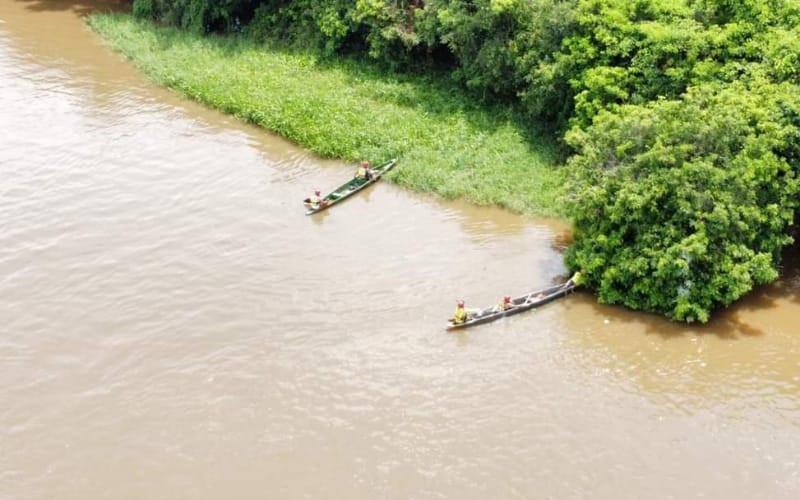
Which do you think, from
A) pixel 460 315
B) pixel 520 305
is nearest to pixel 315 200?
pixel 460 315

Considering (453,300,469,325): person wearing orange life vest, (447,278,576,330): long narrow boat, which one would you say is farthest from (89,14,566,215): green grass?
(453,300,469,325): person wearing orange life vest

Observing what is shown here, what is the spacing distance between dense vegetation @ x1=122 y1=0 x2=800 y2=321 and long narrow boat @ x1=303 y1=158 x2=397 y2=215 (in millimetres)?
3948

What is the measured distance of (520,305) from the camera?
15.9 m

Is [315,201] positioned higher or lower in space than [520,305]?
higher

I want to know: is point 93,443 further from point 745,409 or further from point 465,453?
point 745,409

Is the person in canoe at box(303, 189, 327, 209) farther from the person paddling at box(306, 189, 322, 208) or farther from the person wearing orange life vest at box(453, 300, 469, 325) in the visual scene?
the person wearing orange life vest at box(453, 300, 469, 325)

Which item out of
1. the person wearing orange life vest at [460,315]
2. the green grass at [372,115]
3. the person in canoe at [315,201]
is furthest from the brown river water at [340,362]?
the green grass at [372,115]

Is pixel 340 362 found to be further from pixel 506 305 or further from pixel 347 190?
pixel 347 190

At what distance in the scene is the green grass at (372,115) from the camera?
20.6m

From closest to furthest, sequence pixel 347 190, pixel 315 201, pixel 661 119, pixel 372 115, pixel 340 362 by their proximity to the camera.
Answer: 1. pixel 340 362
2. pixel 661 119
3. pixel 315 201
4. pixel 347 190
5. pixel 372 115

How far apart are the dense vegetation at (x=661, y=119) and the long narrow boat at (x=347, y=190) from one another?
395 cm

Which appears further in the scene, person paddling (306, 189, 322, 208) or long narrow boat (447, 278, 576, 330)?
person paddling (306, 189, 322, 208)

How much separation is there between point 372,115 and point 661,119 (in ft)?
33.0

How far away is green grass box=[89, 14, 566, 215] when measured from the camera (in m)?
20.6
